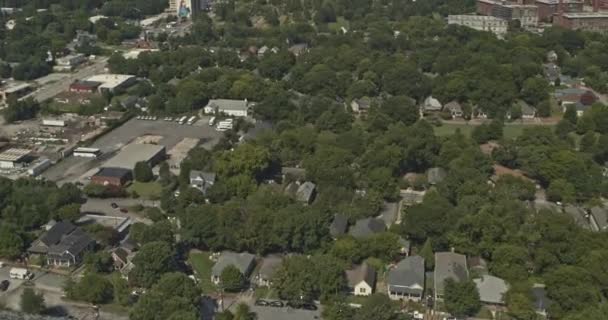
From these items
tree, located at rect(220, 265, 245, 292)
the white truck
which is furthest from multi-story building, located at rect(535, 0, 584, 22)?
the white truck

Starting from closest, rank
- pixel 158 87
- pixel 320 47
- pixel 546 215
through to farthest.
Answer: pixel 546 215
pixel 158 87
pixel 320 47

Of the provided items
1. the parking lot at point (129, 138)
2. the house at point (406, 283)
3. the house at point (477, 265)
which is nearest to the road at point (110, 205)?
the parking lot at point (129, 138)

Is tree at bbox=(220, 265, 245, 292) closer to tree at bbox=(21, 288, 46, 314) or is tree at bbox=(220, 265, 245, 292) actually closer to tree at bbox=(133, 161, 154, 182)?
tree at bbox=(21, 288, 46, 314)

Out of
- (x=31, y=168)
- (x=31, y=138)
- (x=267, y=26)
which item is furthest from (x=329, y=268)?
(x=267, y=26)

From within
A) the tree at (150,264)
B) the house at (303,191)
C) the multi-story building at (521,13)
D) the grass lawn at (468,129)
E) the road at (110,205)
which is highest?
the multi-story building at (521,13)

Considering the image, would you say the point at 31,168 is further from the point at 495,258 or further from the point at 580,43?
the point at 580,43

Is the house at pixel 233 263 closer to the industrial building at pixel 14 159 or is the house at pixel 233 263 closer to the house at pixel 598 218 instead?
the house at pixel 598 218
